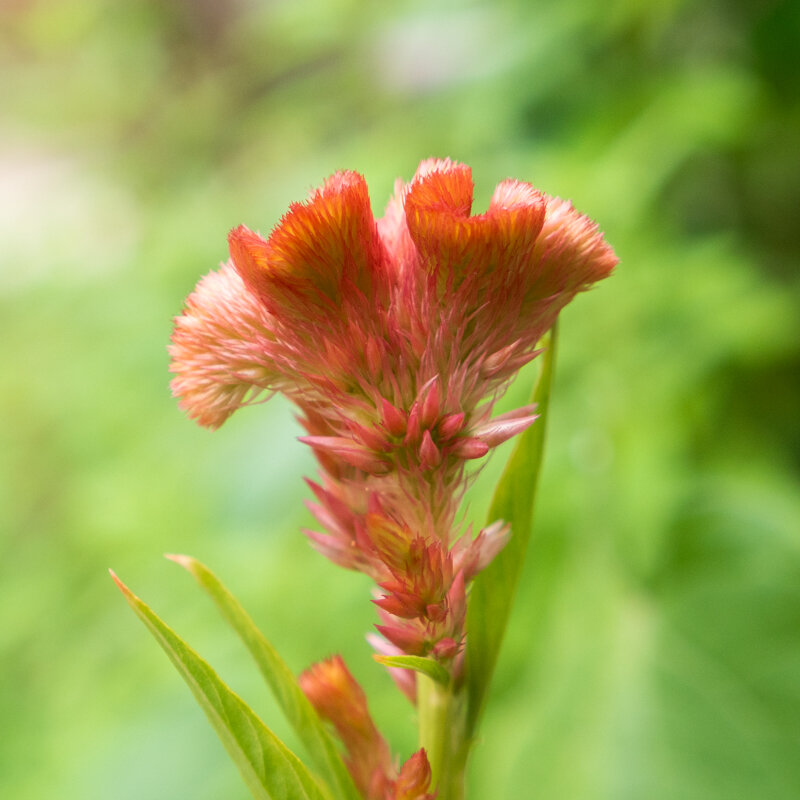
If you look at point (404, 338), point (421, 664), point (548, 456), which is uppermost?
point (404, 338)

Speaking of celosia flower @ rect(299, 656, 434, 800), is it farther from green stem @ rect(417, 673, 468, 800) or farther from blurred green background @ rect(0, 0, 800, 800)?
blurred green background @ rect(0, 0, 800, 800)

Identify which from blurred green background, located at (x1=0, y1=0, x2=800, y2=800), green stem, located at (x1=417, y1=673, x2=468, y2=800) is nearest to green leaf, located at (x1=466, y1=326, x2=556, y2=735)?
green stem, located at (x1=417, y1=673, x2=468, y2=800)

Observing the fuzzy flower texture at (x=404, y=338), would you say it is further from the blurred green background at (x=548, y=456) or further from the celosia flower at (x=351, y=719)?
the blurred green background at (x=548, y=456)

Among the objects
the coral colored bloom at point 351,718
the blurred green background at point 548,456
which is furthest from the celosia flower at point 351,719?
the blurred green background at point 548,456

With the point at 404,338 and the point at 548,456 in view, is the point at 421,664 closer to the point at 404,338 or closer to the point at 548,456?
the point at 404,338

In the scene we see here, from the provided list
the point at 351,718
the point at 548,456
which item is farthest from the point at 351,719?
the point at 548,456

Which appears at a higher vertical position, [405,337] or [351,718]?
[405,337]

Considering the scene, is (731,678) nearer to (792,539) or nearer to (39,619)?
(792,539)
